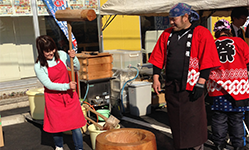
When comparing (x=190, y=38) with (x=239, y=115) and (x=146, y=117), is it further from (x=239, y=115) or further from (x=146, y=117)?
(x=146, y=117)

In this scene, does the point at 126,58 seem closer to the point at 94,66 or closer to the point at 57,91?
the point at 94,66

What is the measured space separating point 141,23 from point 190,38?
21.5 ft

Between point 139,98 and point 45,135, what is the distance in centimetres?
222

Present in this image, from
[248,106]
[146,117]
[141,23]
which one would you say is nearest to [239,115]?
[248,106]

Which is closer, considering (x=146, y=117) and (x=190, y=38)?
(x=190, y=38)

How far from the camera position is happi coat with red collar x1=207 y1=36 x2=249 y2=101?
3.85m

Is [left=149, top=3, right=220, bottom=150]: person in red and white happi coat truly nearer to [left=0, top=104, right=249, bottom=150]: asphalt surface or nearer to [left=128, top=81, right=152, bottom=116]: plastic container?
[left=0, top=104, right=249, bottom=150]: asphalt surface

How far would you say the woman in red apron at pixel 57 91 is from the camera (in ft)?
12.3

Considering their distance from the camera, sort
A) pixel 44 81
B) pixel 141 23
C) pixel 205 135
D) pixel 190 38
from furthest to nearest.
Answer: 1. pixel 141 23
2. pixel 44 81
3. pixel 205 135
4. pixel 190 38

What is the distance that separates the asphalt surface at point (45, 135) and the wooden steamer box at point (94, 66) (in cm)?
115

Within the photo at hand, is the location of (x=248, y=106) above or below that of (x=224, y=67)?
below

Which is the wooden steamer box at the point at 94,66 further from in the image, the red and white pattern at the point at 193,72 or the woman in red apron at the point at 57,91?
the red and white pattern at the point at 193,72

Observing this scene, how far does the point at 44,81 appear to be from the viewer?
12.3 feet

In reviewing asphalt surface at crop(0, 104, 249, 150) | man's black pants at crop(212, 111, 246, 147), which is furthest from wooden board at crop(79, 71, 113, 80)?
man's black pants at crop(212, 111, 246, 147)
